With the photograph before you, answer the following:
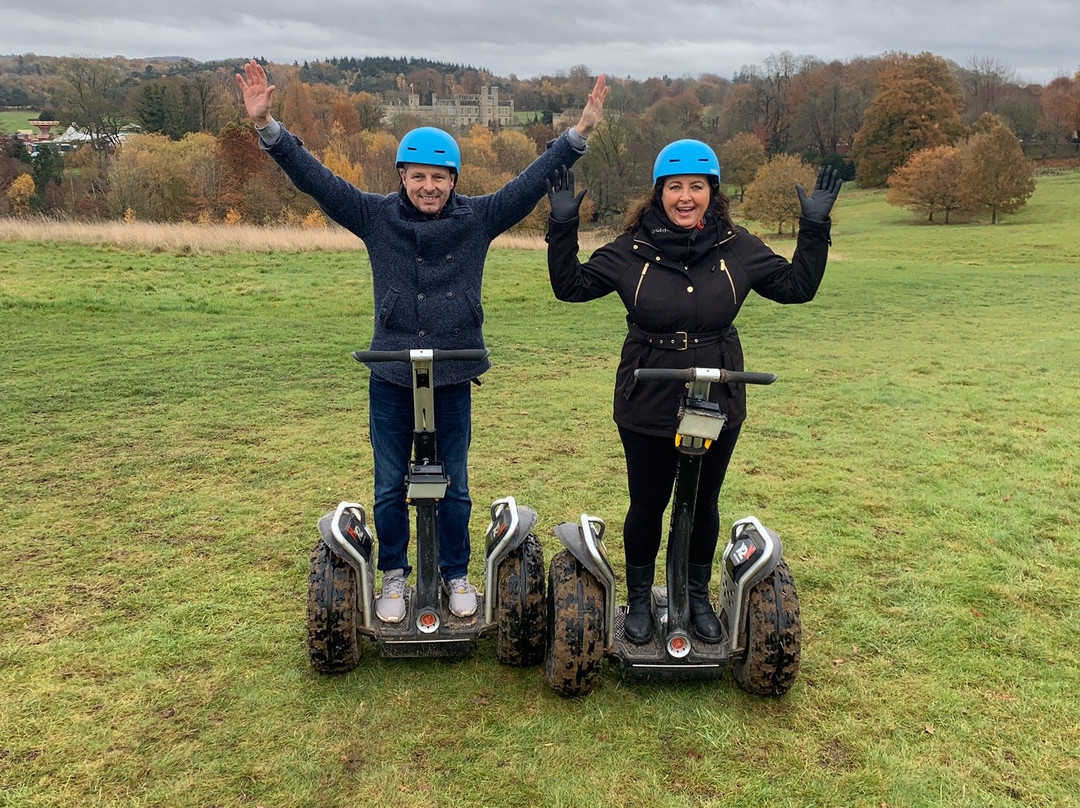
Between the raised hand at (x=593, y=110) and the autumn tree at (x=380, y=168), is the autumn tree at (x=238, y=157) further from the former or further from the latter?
the raised hand at (x=593, y=110)

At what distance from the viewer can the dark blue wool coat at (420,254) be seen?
3.61 meters

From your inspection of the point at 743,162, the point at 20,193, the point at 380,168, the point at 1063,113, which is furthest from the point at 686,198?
the point at 1063,113

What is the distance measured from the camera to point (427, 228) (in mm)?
3572

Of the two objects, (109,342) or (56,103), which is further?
(56,103)

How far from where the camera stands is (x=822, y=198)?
11.1 feet

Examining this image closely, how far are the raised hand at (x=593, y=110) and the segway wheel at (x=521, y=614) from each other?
207cm

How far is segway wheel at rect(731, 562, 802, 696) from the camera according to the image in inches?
133

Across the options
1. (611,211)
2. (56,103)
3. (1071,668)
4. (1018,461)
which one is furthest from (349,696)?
(56,103)

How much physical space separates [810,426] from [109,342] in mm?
8809

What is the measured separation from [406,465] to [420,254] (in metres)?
1.04

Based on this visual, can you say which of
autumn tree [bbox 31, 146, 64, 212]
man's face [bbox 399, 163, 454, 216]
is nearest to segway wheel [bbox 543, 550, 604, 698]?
man's face [bbox 399, 163, 454, 216]

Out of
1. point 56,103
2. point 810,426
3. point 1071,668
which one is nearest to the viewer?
point 1071,668

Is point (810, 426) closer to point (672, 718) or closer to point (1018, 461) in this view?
point (1018, 461)

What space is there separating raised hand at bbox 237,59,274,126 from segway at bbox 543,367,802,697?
200 centimetres
